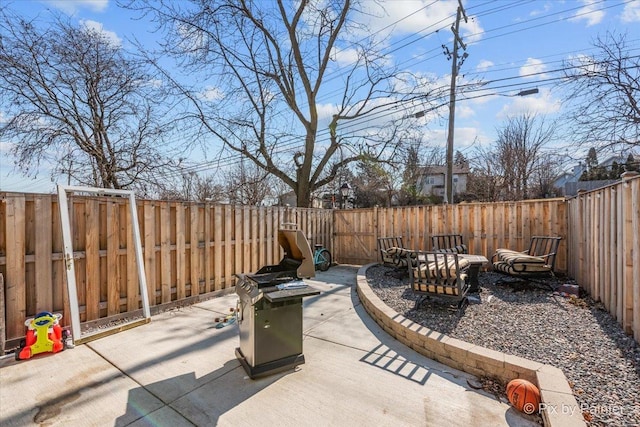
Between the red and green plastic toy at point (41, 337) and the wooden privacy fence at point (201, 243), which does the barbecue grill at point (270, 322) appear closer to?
the red and green plastic toy at point (41, 337)

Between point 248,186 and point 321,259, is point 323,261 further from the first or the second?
point 248,186

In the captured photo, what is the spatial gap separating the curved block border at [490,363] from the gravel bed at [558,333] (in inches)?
A: 4.0

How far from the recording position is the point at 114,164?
820 cm

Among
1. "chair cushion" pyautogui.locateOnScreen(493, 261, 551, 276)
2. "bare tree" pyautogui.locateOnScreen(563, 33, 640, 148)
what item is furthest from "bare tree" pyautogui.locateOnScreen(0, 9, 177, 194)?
"bare tree" pyautogui.locateOnScreen(563, 33, 640, 148)

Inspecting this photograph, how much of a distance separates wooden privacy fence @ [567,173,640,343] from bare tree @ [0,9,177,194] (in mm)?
9780

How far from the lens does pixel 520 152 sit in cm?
1370

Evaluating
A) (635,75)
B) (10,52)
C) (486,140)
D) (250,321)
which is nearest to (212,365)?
(250,321)

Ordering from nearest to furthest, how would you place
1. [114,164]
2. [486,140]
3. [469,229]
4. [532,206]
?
[532,206] < [469,229] < [114,164] < [486,140]

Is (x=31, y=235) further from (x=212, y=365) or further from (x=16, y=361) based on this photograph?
(x=212, y=365)

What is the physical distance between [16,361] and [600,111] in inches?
488

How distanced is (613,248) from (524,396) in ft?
8.45

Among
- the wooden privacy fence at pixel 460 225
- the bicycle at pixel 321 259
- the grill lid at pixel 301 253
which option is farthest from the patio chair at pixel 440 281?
the bicycle at pixel 321 259

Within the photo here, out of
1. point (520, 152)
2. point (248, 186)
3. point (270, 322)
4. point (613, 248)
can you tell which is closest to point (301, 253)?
point (270, 322)

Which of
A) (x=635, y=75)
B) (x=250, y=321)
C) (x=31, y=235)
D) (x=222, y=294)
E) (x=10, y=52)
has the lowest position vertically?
(x=222, y=294)
